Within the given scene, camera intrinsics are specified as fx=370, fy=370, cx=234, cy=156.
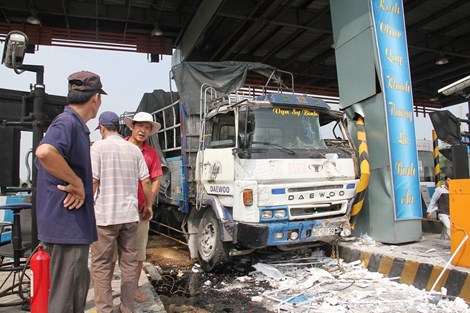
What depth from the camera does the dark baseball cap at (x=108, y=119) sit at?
Answer: 139 inches

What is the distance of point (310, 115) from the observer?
5.71 meters

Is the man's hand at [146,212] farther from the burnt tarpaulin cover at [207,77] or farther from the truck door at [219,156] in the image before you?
the burnt tarpaulin cover at [207,77]

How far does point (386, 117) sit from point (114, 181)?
4.59 meters

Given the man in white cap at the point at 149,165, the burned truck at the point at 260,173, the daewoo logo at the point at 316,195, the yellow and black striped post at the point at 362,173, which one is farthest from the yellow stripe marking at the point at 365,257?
the man in white cap at the point at 149,165

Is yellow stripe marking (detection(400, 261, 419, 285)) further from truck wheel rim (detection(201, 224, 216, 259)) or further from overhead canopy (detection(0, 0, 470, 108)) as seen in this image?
overhead canopy (detection(0, 0, 470, 108))

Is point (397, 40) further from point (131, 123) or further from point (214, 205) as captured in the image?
point (131, 123)

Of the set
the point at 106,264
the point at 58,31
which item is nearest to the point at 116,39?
the point at 58,31

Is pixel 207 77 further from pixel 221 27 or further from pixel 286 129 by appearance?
pixel 221 27

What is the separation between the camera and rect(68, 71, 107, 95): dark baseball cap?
255cm

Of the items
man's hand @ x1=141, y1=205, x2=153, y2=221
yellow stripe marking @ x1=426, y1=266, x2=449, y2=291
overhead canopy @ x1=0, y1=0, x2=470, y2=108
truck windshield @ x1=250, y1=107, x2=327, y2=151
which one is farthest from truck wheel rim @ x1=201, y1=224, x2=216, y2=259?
overhead canopy @ x1=0, y1=0, x2=470, y2=108

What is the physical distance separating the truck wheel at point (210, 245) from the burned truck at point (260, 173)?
0.01 m

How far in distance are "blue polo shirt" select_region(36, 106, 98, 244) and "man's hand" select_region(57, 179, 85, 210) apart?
0.03 meters

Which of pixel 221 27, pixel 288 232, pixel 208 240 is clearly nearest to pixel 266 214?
pixel 288 232

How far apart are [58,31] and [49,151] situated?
34.4 feet
